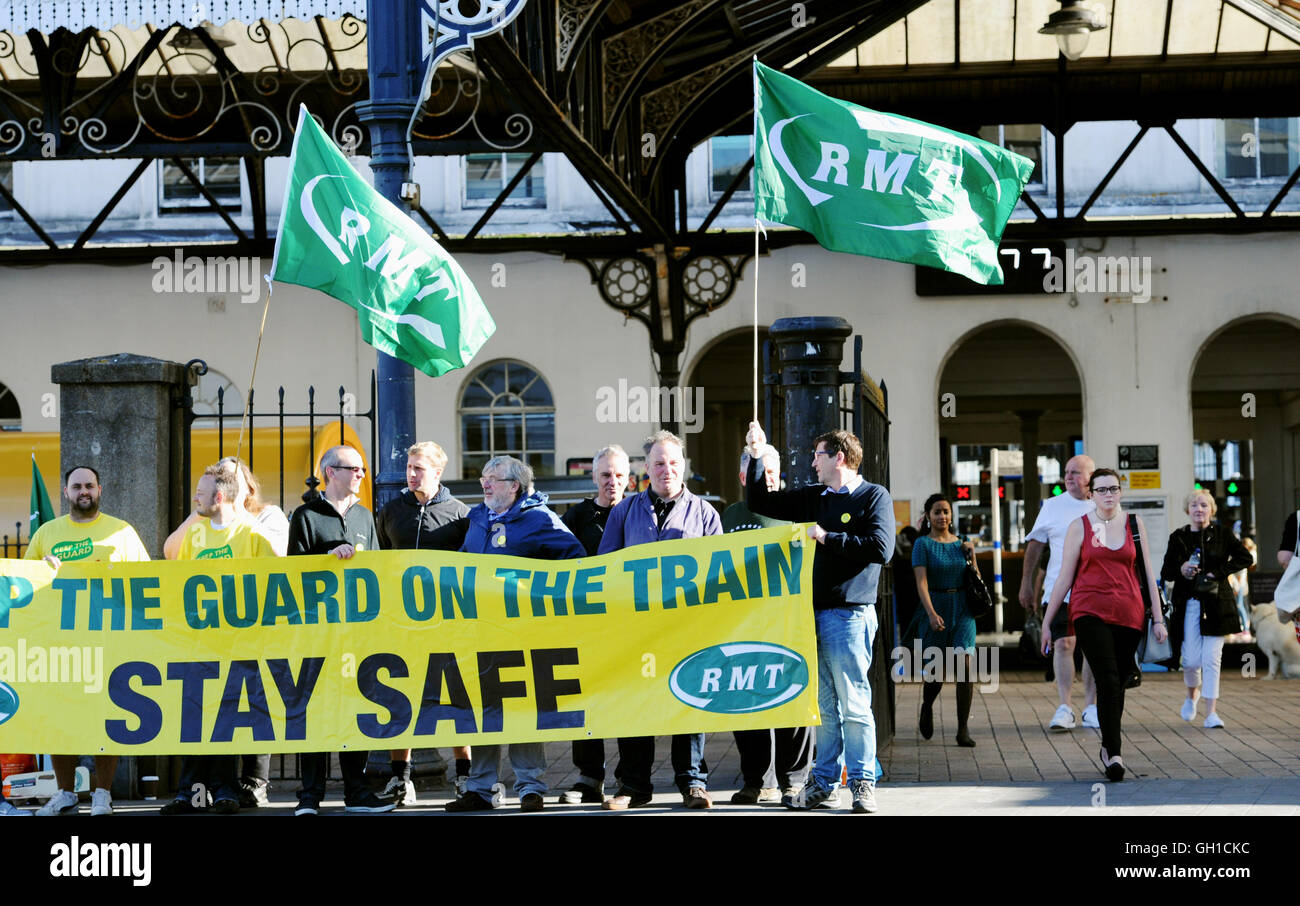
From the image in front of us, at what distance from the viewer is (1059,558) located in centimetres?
1188

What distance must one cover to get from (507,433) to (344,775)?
13.3 metres

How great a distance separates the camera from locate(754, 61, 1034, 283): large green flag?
8.54 metres

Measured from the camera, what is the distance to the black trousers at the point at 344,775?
8594mm

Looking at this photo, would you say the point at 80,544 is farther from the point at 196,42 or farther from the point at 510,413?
the point at 510,413

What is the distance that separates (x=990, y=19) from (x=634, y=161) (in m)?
5.04

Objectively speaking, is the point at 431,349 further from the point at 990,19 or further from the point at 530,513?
the point at 990,19

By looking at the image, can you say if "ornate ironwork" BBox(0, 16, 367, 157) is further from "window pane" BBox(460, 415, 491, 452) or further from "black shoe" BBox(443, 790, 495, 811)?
"black shoe" BBox(443, 790, 495, 811)

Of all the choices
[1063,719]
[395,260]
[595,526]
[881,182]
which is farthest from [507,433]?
[881,182]

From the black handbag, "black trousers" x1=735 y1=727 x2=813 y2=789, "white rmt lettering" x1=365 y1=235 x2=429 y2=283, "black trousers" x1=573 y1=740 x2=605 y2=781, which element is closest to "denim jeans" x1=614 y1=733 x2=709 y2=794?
"black trousers" x1=573 y1=740 x2=605 y2=781

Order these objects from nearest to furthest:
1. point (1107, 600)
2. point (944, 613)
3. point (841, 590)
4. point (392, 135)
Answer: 1. point (841, 590)
2. point (392, 135)
3. point (1107, 600)
4. point (944, 613)

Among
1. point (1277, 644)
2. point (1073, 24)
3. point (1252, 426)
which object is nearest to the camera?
point (1073, 24)

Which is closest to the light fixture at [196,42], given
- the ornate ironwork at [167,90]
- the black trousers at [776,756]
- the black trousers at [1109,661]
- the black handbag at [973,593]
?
the ornate ironwork at [167,90]

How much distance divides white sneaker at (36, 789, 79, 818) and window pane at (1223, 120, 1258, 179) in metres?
17.4

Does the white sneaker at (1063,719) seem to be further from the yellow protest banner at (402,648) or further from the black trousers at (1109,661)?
the yellow protest banner at (402,648)
